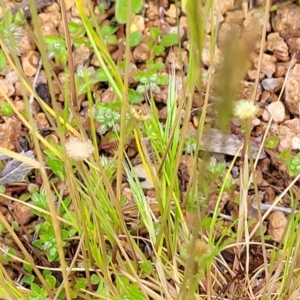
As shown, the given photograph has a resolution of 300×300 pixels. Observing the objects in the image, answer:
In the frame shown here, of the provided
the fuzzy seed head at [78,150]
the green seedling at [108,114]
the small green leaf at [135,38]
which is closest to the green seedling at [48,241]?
the green seedling at [108,114]

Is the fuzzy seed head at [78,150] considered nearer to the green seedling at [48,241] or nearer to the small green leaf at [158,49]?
the green seedling at [48,241]

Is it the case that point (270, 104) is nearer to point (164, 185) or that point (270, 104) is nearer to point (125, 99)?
point (164, 185)

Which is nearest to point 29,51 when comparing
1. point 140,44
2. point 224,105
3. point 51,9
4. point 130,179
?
point 51,9

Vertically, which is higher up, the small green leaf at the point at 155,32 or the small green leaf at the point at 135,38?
the small green leaf at the point at 155,32

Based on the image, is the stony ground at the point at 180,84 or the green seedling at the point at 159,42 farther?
the green seedling at the point at 159,42

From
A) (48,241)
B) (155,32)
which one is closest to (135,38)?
(155,32)

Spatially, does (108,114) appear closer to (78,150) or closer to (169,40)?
(169,40)
